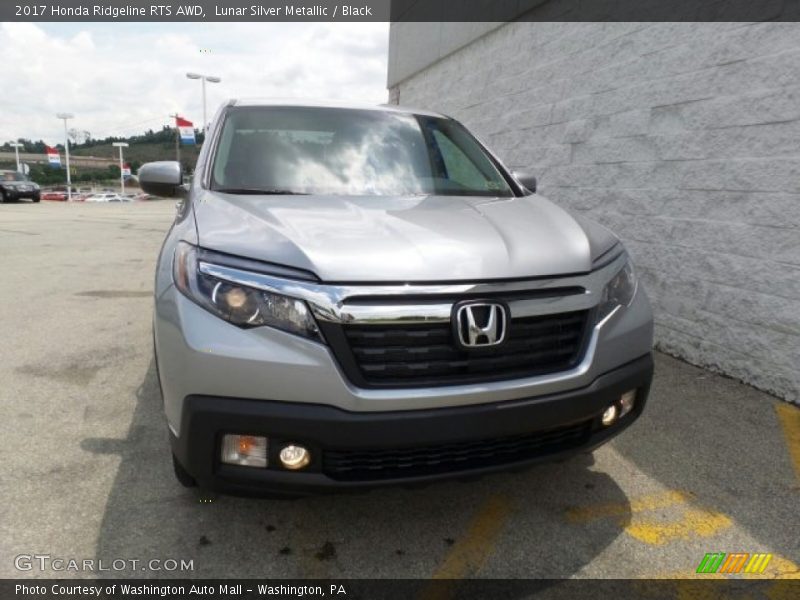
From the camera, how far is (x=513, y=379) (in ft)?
6.18

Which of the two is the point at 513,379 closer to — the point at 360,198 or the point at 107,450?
the point at 360,198

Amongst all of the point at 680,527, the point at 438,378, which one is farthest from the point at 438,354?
the point at 680,527

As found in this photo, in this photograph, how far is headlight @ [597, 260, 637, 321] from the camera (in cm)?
208

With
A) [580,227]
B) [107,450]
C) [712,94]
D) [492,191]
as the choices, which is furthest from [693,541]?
[712,94]

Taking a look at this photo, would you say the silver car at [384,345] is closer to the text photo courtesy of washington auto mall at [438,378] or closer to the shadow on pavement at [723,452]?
the text photo courtesy of washington auto mall at [438,378]

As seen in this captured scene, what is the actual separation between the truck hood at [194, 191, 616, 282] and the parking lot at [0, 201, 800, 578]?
0.74 m

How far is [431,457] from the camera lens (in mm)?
1857

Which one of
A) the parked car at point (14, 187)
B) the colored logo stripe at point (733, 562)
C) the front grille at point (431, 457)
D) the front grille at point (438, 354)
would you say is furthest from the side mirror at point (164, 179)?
the parked car at point (14, 187)

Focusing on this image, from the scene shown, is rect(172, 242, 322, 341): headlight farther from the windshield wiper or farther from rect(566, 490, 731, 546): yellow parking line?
rect(566, 490, 731, 546): yellow parking line

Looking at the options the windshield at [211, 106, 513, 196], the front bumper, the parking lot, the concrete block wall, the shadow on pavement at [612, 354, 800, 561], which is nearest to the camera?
the front bumper

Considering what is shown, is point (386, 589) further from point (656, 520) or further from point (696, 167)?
point (696, 167)

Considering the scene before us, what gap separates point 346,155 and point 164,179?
3.56 ft

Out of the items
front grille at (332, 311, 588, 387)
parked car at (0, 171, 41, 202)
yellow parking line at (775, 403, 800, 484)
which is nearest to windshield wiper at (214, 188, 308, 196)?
front grille at (332, 311, 588, 387)

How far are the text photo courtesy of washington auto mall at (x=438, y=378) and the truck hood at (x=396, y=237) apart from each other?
1cm
